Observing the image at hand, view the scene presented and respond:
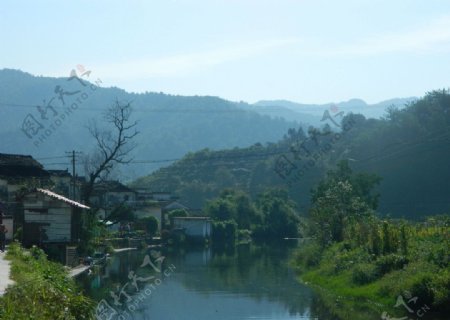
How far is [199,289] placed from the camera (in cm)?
3095

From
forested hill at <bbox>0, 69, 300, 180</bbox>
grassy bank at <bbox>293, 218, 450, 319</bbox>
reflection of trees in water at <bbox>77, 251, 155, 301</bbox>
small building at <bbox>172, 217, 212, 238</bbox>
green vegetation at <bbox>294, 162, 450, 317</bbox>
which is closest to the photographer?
grassy bank at <bbox>293, 218, 450, 319</bbox>

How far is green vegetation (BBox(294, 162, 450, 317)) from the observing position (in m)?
22.1

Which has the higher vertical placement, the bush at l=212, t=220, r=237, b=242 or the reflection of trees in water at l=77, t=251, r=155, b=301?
the reflection of trees in water at l=77, t=251, r=155, b=301

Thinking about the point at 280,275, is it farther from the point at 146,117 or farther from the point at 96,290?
the point at 146,117

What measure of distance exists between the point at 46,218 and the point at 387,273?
1655 centimetres

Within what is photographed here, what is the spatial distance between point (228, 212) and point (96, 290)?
45620 mm

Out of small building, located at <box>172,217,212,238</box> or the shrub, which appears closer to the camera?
the shrub

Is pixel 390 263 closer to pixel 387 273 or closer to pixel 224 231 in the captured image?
pixel 387 273

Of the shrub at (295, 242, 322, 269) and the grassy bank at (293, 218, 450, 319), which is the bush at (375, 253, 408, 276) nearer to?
the grassy bank at (293, 218, 450, 319)

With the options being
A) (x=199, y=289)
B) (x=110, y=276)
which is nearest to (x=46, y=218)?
(x=110, y=276)

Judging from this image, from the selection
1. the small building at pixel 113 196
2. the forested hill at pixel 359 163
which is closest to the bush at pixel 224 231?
the small building at pixel 113 196

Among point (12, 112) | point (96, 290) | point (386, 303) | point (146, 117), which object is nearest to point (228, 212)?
point (96, 290)

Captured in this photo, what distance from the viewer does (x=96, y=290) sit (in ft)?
93.5

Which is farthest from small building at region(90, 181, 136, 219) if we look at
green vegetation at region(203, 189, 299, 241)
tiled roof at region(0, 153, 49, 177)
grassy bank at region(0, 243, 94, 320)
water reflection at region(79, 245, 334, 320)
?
grassy bank at region(0, 243, 94, 320)
